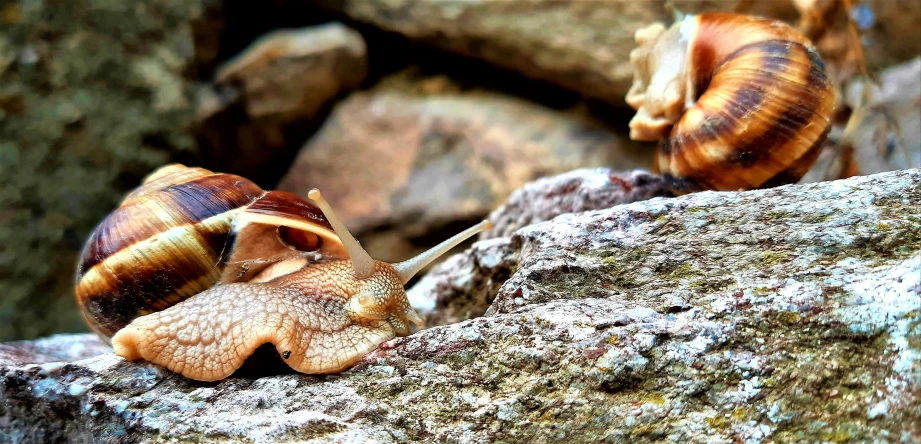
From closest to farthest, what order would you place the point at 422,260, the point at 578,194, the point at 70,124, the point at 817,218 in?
the point at 817,218 < the point at 422,260 < the point at 578,194 < the point at 70,124

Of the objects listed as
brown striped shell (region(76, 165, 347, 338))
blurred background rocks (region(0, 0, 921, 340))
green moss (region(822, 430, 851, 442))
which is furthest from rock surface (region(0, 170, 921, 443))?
blurred background rocks (region(0, 0, 921, 340))

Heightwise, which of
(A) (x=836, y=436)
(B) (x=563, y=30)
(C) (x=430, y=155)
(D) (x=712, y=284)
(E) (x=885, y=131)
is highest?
(B) (x=563, y=30)

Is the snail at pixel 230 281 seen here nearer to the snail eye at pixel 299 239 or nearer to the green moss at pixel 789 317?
the snail eye at pixel 299 239

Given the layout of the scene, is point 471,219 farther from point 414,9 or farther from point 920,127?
point 920,127

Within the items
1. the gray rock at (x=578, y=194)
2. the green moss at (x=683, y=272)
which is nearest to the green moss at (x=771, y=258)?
the green moss at (x=683, y=272)

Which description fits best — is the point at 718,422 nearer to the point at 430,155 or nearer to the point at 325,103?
the point at 430,155

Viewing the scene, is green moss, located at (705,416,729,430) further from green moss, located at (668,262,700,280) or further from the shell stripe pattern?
the shell stripe pattern

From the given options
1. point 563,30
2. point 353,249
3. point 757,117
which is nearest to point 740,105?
point 757,117

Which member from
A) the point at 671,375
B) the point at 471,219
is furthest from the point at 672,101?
the point at 471,219
